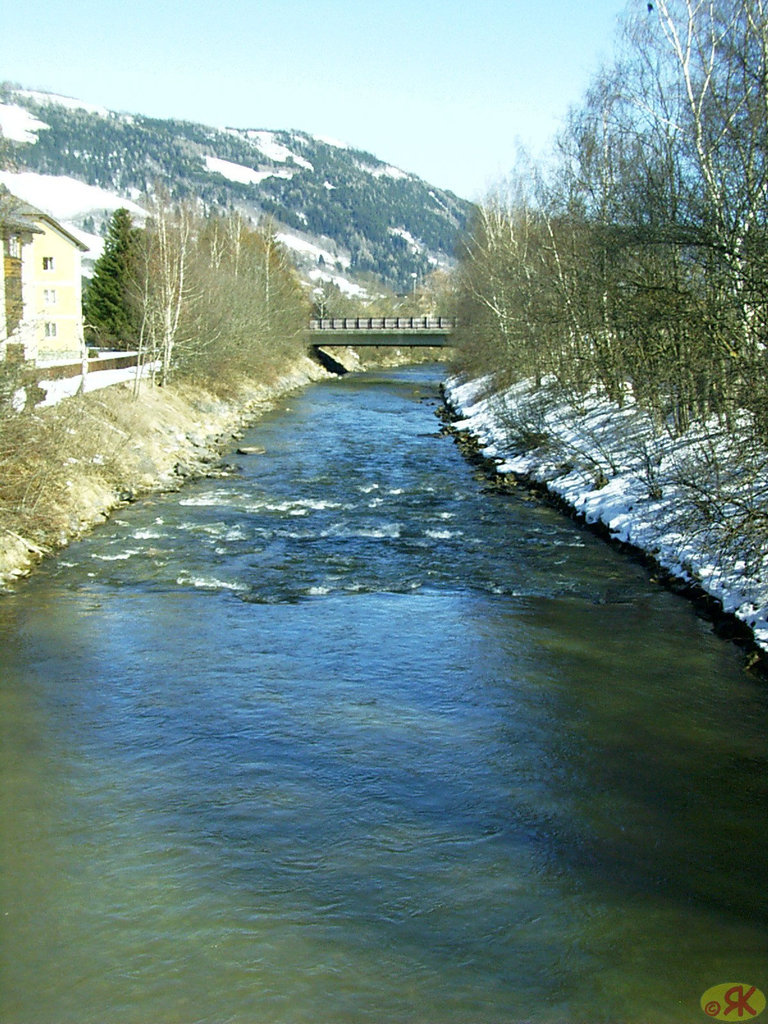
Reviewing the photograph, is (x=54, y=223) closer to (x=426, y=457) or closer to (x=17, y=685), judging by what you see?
(x=426, y=457)

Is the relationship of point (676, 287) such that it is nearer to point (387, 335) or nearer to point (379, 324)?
point (387, 335)

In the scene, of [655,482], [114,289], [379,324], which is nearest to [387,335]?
[379,324]

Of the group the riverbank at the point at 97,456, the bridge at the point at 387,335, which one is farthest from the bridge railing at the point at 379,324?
the riverbank at the point at 97,456

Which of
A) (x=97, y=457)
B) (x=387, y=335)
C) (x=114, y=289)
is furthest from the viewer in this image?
(x=387, y=335)

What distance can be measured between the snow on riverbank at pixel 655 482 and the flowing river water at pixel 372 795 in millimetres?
912

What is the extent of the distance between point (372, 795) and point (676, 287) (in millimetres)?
11631

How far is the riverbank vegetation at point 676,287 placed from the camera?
1418 cm

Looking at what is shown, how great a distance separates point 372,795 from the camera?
913 centimetres

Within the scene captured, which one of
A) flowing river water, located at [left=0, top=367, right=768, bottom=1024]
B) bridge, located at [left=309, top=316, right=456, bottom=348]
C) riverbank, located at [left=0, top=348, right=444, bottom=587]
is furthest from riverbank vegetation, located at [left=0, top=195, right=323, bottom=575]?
bridge, located at [left=309, top=316, right=456, bottom=348]

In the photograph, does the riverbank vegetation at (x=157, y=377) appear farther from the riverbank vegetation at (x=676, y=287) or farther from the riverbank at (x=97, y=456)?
the riverbank vegetation at (x=676, y=287)

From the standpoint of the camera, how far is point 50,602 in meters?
14.9

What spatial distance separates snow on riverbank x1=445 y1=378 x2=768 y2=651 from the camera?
14.0m

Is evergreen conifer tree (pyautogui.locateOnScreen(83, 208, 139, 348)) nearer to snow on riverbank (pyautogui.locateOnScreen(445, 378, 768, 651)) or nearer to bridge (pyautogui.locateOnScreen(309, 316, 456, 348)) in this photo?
bridge (pyautogui.locateOnScreen(309, 316, 456, 348))

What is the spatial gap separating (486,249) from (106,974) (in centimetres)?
4186
